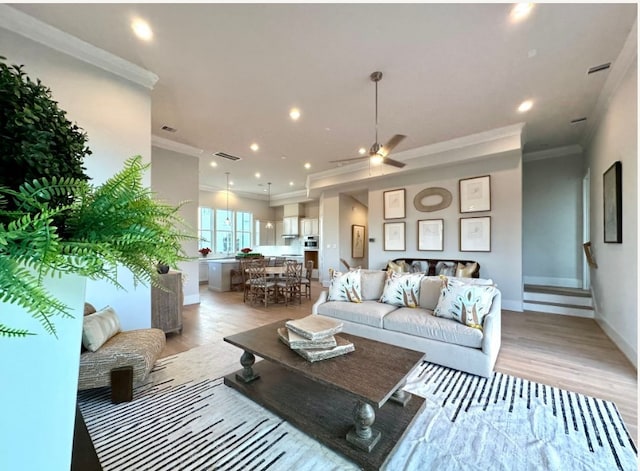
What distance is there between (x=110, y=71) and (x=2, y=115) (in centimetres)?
344

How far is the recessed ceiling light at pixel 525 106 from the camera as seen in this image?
384 cm

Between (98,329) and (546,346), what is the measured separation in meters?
4.70

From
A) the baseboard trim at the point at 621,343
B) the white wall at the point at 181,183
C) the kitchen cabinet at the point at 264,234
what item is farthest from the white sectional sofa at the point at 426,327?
the kitchen cabinet at the point at 264,234

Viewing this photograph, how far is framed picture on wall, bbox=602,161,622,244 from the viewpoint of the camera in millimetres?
3145

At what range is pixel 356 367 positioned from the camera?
178 cm

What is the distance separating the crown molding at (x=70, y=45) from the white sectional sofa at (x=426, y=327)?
356cm

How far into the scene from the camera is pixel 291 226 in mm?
10648

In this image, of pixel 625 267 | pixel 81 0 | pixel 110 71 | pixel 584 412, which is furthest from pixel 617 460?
pixel 110 71

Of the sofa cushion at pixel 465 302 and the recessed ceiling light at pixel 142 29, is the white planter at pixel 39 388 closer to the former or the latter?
the sofa cushion at pixel 465 302

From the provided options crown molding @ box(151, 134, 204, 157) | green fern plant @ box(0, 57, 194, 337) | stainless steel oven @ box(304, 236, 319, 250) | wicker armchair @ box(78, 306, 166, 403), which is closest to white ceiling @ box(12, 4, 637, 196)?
crown molding @ box(151, 134, 204, 157)

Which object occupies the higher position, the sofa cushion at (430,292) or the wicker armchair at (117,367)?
the sofa cushion at (430,292)

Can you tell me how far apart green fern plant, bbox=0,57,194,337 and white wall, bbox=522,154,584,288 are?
7.57m

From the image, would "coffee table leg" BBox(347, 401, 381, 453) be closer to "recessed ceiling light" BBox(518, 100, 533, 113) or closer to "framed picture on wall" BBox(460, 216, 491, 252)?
"recessed ceiling light" BBox(518, 100, 533, 113)

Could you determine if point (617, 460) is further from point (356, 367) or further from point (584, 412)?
point (356, 367)
